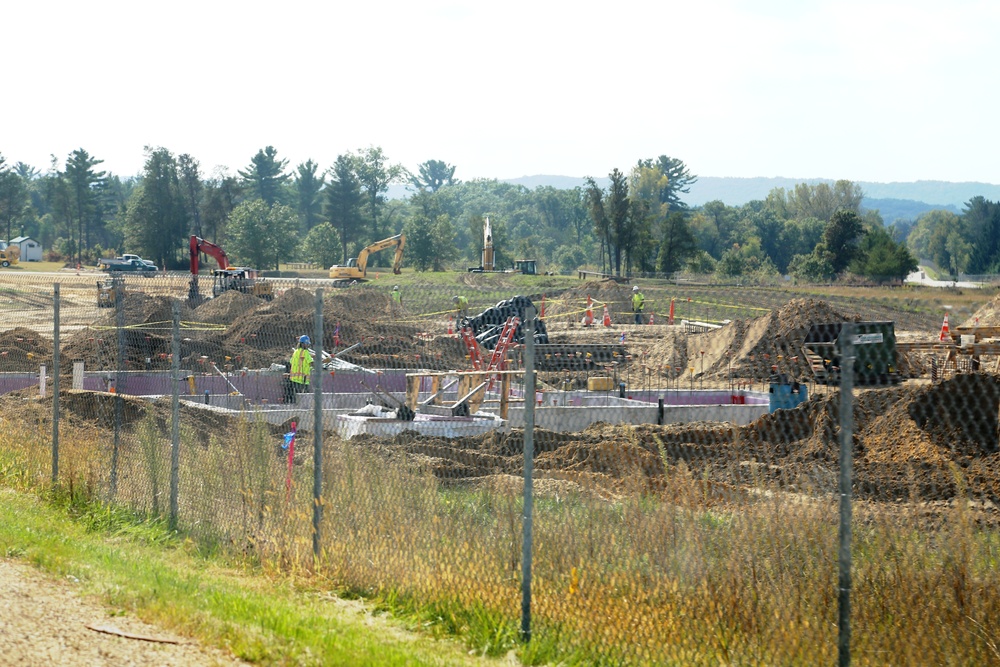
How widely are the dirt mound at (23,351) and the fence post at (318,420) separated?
18550 mm

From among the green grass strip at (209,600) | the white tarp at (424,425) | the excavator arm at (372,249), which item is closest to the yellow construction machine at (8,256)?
the excavator arm at (372,249)

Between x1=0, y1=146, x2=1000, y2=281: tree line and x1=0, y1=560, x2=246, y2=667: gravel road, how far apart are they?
58.0 m

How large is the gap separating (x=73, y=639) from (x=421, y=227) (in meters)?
82.5

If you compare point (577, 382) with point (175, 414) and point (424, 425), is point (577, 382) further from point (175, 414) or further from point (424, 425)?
point (175, 414)

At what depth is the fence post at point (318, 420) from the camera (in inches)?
295

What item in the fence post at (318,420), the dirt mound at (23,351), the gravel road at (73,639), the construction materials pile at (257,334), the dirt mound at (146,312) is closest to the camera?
the gravel road at (73,639)

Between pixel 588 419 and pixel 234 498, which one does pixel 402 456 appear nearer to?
pixel 234 498

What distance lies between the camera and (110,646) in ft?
20.3

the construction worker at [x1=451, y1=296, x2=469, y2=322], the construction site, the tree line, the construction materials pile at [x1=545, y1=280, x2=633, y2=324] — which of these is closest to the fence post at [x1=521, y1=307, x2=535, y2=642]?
the construction site

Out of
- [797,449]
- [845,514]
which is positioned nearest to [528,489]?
[845,514]

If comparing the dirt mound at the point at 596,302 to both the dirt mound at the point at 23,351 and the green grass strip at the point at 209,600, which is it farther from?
the green grass strip at the point at 209,600

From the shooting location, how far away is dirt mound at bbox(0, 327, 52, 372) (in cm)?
2567

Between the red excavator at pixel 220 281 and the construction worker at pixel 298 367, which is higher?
the red excavator at pixel 220 281

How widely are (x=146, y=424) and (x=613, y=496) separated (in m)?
5.11
